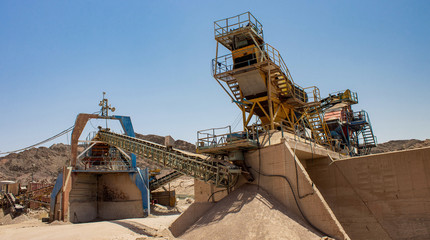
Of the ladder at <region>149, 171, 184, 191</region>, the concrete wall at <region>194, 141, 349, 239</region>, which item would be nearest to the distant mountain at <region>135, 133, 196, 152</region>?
the ladder at <region>149, 171, 184, 191</region>

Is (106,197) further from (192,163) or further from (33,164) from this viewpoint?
(33,164)

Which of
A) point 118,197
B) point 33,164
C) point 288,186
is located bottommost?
point 118,197

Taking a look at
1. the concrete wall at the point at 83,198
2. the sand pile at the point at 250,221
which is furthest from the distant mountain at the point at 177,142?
the sand pile at the point at 250,221

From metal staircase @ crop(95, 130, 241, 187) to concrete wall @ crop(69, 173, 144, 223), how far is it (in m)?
5.16

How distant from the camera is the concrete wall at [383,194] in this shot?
42.8ft

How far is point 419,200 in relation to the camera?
13031 mm

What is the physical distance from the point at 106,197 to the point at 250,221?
17.8 m

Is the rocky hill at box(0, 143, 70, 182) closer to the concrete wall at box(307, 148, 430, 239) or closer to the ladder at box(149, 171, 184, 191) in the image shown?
the ladder at box(149, 171, 184, 191)

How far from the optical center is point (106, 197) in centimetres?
2686

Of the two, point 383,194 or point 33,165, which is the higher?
point 33,165

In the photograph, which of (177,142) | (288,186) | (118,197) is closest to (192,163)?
(288,186)

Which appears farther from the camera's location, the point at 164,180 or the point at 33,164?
the point at 33,164

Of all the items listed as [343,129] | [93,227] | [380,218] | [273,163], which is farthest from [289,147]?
[343,129]

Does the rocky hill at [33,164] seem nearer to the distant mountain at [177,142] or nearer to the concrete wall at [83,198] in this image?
the distant mountain at [177,142]
